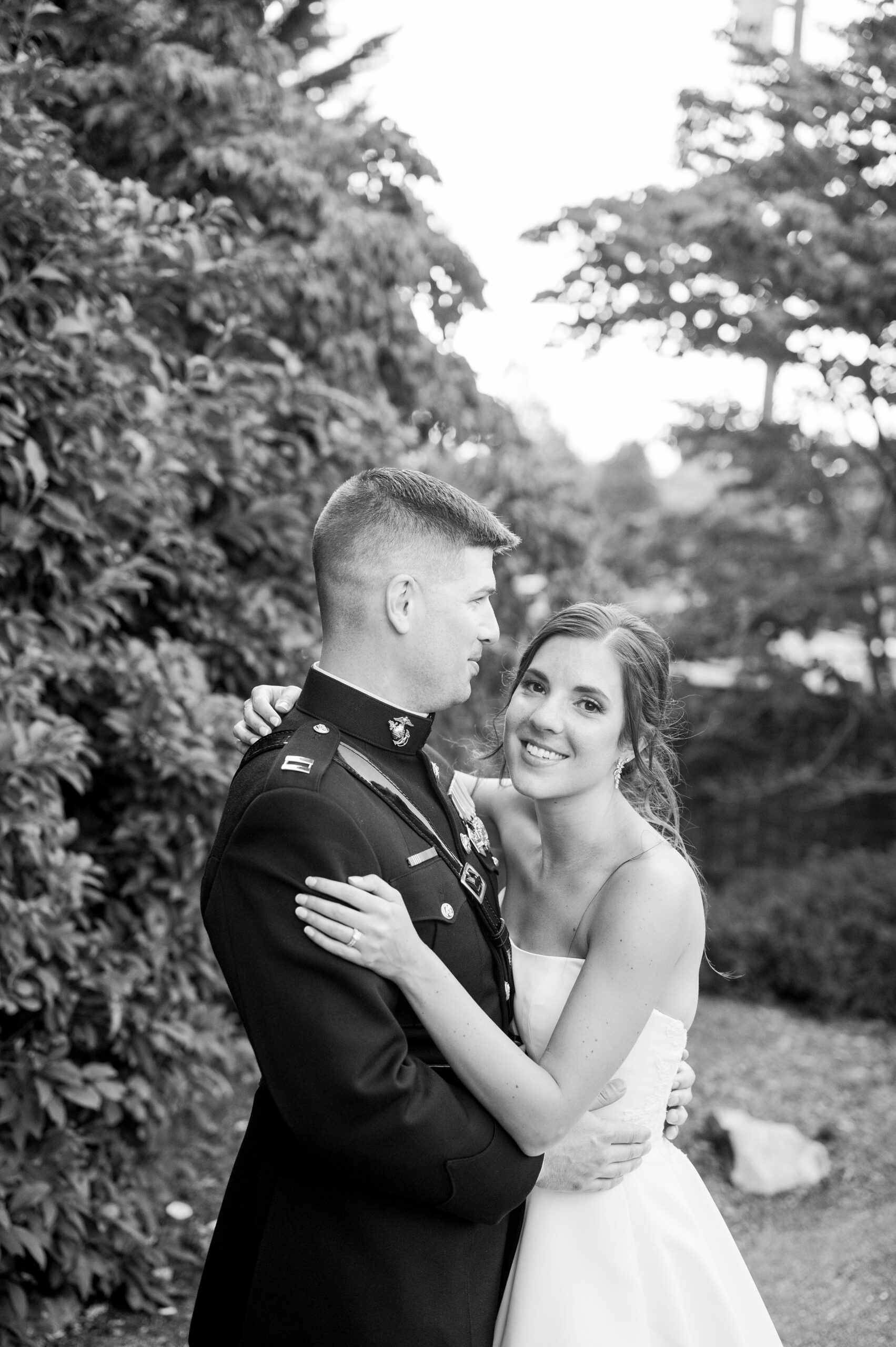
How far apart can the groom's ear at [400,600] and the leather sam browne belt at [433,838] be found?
9.4 inches

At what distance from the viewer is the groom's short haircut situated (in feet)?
7.45

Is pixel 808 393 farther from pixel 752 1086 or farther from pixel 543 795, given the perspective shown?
pixel 543 795

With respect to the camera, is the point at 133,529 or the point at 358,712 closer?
the point at 358,712

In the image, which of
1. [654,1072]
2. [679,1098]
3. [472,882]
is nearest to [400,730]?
[472,882]

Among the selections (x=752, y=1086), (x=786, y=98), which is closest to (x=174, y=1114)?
(x=752, y=1086)

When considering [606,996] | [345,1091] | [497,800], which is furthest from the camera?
[497,800]

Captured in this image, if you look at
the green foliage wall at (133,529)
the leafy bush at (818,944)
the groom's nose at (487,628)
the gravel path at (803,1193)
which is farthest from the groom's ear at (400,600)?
the leafy bush at (818,944)

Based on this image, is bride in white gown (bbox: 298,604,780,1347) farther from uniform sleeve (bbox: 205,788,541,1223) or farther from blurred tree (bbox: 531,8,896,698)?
blurred tree (bbox: 531,8,896,698)

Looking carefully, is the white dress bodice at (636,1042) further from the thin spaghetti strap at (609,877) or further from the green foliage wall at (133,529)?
the green foliage wall at (133,529)

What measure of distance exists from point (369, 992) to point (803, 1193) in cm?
457

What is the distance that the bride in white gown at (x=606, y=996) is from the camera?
96.3 inches

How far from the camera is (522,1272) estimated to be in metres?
2.54

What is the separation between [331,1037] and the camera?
6.21ft

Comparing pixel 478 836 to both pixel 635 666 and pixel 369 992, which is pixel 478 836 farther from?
pixel 369 992
